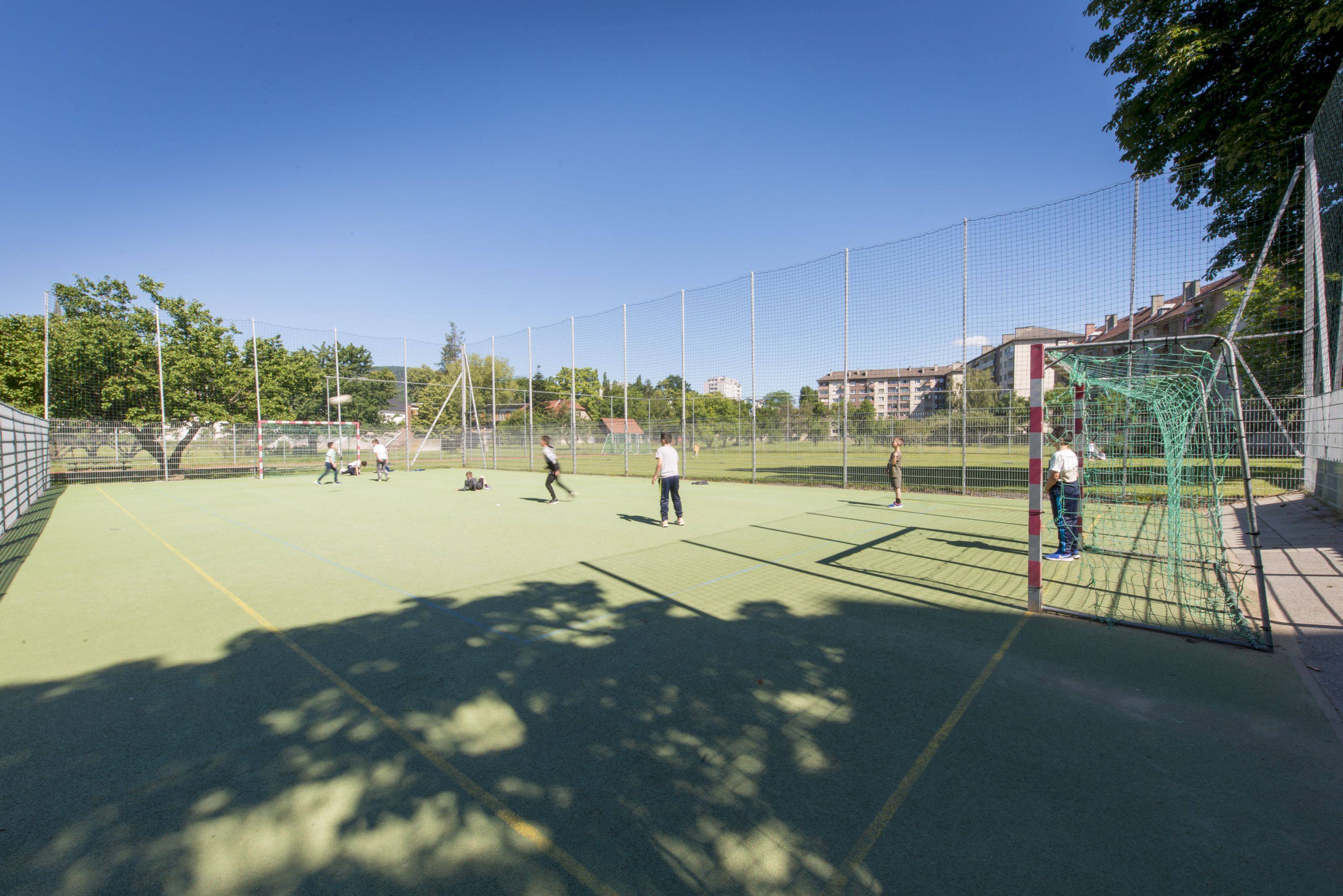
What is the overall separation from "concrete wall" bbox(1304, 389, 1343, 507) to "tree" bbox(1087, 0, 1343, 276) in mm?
4385

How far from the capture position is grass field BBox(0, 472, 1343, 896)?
99.3 inches

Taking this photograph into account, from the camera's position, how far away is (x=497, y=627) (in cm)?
560

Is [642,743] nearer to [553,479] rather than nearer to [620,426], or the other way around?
[553,479]

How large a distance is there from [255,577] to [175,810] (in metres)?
5.73

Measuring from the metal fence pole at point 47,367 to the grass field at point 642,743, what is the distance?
23179mm

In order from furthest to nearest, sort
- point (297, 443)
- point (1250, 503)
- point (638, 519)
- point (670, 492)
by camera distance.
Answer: point (297, 443), point (638, 519), point (670, 492), point (1250, 503)

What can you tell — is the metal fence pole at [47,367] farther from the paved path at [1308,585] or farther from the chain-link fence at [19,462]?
the paved path at [1308,585]

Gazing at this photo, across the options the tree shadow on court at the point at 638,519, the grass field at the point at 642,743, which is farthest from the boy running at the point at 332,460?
the grass field at the point at 642,743

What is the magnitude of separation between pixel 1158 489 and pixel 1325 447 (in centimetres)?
275

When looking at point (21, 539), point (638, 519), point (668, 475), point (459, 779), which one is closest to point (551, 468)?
point (638, 519)

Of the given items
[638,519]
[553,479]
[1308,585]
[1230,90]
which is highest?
[1230,90]

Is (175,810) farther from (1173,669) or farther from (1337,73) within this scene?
(1337,73)

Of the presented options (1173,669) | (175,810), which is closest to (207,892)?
(175,810)

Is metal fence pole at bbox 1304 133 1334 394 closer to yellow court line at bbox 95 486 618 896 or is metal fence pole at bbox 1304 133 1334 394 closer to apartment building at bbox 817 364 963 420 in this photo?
apartment building at bbox 817 364 963 420
